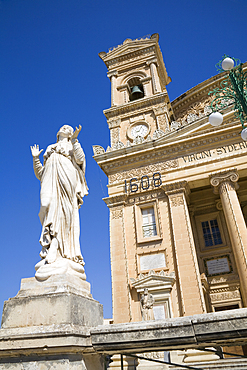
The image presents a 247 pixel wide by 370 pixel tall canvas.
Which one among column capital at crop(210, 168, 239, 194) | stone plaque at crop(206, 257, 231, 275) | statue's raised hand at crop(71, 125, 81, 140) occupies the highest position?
column capital at crop(210, 168, 239, 194)

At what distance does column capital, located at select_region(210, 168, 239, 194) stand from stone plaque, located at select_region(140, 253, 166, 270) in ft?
16.9

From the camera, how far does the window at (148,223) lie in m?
17.5

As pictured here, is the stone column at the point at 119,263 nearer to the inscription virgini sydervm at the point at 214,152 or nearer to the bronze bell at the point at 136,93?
the inscription virgini sydervm at the point at 214,152

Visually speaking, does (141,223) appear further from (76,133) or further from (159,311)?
(76,133)

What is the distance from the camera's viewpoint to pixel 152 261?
1641 cm

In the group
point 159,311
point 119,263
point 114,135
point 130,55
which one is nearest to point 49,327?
point 159,311

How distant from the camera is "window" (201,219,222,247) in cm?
1866

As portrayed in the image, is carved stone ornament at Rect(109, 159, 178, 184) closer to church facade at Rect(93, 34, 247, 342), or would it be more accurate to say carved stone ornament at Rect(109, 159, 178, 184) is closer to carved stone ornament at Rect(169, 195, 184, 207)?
church facade at Rect(93, 34, 247, 342)

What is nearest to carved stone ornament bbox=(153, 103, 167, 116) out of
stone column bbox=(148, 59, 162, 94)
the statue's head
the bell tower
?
the bell tower

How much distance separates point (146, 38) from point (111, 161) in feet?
45.9

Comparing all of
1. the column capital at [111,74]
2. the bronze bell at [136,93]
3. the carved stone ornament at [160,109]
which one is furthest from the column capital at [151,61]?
the carved stone ornament at [160,109]

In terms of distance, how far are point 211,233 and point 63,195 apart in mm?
16530

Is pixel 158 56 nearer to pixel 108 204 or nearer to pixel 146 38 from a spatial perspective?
pixel 146 38

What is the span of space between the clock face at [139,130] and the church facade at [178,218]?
0.19m
